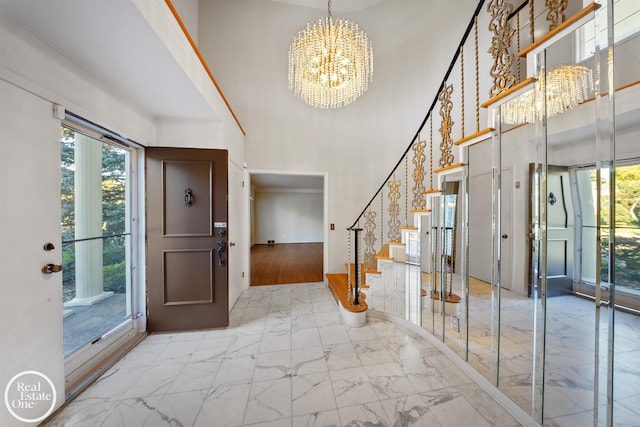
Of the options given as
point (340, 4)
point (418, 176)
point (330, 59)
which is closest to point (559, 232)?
point (418, 176)

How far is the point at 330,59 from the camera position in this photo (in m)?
2.67

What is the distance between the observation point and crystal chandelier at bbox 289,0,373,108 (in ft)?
8.67

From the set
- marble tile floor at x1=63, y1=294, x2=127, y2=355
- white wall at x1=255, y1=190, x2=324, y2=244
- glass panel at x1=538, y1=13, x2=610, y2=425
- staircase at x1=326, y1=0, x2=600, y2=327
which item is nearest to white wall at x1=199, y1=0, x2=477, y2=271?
staircase at x1=326, y1=0, x2=600, y2=327

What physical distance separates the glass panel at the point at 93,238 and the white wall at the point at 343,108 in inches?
74.7

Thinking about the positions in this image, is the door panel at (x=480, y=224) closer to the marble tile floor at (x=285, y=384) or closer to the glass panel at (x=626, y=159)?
the glass panel at (x=626, y=159)

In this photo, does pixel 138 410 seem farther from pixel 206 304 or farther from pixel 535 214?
pixel 535 214

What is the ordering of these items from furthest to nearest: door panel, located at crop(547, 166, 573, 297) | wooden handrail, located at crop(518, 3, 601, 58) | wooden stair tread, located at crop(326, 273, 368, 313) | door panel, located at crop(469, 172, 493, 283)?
1. wooden stair tread, located at crop(326, 273, 368, 313)
2. door panel, located at crop(469, 172, 493, 283)
3. door panel, located at crop(547, 166, 573, 297)
4. wooden handrail, located at crop(518, 3, 601, 58)

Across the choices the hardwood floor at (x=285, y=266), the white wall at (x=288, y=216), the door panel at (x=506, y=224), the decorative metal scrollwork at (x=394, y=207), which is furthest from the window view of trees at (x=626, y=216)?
the white wall at (x=288, y=216)

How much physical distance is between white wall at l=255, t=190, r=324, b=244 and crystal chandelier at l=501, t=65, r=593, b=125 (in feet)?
24.9

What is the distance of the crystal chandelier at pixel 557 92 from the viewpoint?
43.4 inches

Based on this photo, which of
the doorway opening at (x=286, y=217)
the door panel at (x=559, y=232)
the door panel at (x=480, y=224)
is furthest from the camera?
the doorway opening at (x=286, y=217)

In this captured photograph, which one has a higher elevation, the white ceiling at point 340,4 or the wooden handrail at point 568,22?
the white ceiling at point 340,4

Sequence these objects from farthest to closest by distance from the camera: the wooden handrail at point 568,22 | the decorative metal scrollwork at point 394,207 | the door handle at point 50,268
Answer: the decorative metal scrollwork at point 394,207, the door handle at point 50,268, the wooden handrail at point 568,22

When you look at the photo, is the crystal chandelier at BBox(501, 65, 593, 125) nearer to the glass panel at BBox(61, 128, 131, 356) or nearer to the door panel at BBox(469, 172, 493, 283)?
the door panel at BBox(469, 172, 493, 283)
